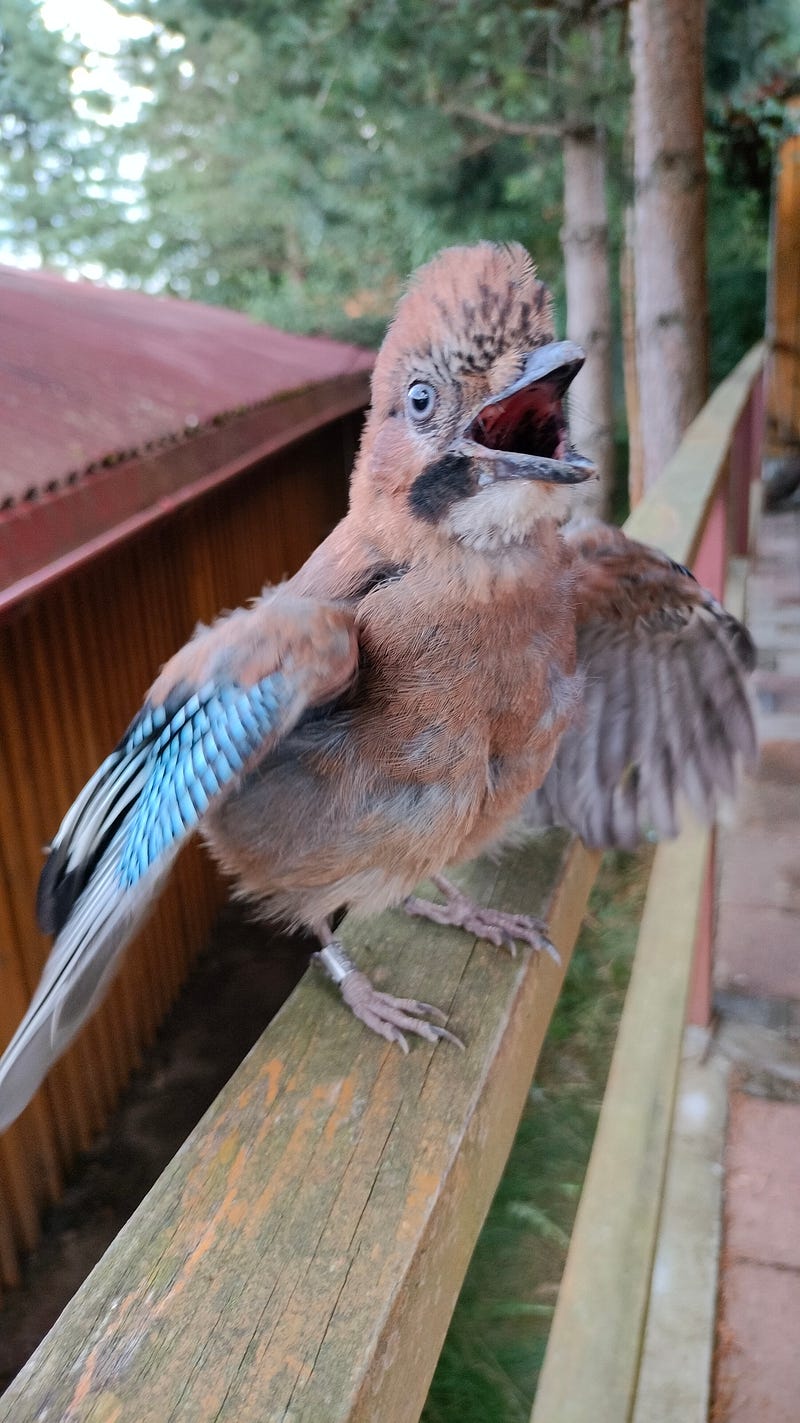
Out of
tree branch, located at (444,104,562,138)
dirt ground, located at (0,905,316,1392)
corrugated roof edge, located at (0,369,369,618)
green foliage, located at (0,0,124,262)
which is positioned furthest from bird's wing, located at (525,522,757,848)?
green foliage, located at (0,0,124,262)

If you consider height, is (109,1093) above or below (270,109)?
below

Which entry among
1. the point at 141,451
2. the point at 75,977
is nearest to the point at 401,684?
the point at 75,977

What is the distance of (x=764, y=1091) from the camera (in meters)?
2.87

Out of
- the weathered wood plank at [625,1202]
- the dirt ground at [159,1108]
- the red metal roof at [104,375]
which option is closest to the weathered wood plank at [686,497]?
the weathered wood plank at [625,1202]

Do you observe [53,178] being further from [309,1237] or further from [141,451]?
[309,1237]

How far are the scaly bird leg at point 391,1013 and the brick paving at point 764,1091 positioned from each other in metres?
1.06

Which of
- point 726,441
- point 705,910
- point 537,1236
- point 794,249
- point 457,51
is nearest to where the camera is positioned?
point 705,910

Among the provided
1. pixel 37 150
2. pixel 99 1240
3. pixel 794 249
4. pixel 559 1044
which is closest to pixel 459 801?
pixel 99 1240

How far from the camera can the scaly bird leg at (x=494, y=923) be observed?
4.81ft

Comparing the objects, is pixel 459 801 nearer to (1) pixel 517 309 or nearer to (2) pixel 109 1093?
(1) pixel 517 309

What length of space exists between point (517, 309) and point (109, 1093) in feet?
9.70

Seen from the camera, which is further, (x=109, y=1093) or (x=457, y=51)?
(x=457, y=51)

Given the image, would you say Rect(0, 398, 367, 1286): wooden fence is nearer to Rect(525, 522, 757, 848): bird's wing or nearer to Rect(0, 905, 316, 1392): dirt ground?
Rect(0, 905, 316, 1392): dirt ground

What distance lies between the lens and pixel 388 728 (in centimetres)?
142
